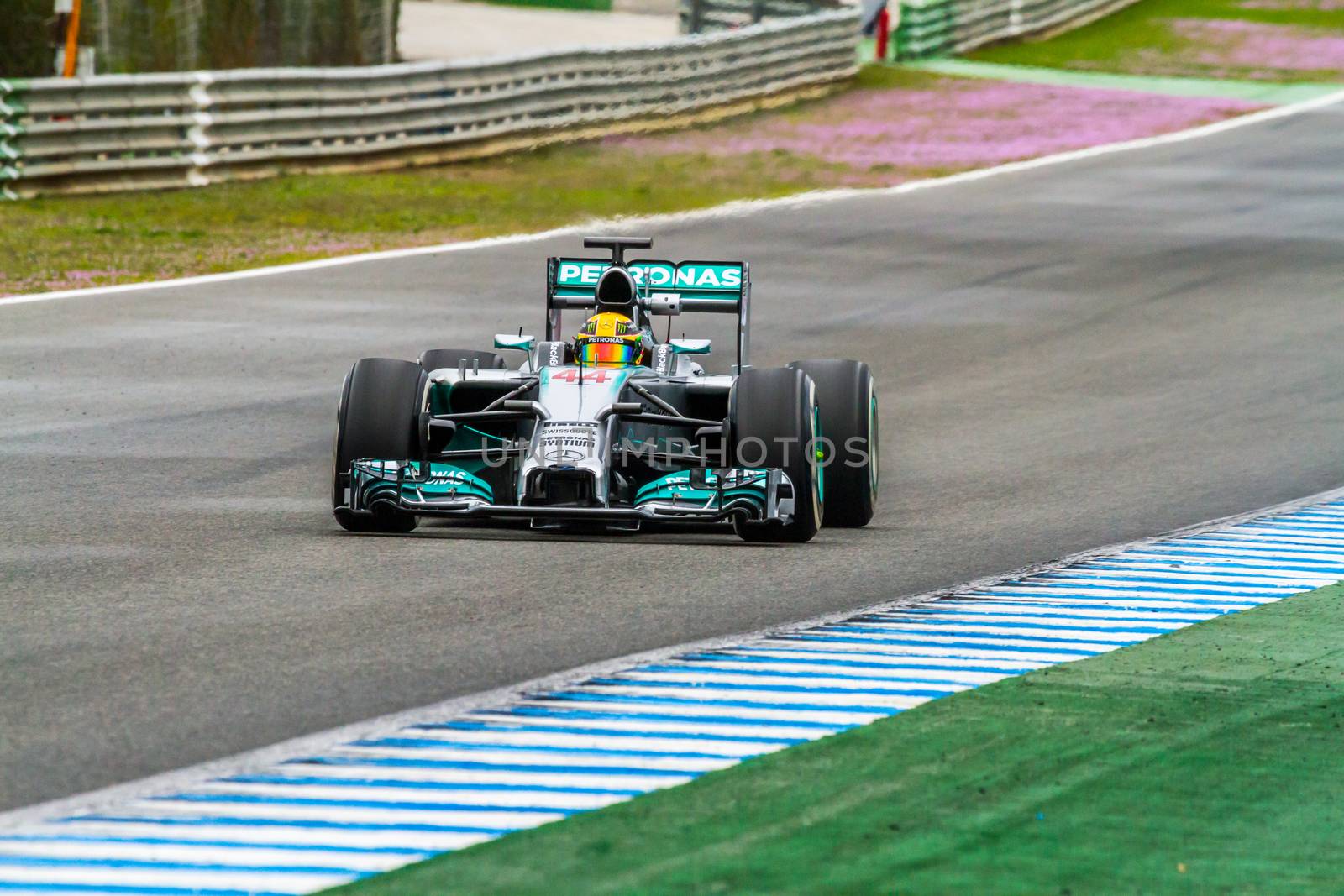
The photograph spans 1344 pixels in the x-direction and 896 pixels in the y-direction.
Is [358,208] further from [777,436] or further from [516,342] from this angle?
[777,436]

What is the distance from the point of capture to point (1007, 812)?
5.34 metres

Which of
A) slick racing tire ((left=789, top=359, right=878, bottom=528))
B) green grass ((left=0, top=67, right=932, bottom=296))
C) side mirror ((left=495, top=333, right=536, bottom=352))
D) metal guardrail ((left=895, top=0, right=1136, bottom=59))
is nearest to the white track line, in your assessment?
green grass ((left=0, top=67, right=932, bottom=296))

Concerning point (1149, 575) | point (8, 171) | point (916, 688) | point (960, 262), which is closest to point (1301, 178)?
point (960, 262)

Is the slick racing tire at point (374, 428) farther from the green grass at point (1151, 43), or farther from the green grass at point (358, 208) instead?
the green grass at point (1151, 43)

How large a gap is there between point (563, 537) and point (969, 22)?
29.6 meters

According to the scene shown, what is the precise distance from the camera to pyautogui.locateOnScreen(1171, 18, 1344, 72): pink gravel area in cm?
3678

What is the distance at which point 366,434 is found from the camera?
9211mm

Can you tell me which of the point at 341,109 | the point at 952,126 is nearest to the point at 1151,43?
the point at 952,126

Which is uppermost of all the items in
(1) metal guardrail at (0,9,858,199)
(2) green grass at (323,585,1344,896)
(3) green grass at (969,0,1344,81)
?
(3) green grass at (969,0,1344,81)

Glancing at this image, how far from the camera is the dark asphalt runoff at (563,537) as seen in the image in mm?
6719

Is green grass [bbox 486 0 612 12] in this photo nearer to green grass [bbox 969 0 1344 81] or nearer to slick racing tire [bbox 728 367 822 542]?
green grass [bbox 969 0 1344 81]

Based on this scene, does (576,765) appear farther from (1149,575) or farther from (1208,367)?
(1208,367)

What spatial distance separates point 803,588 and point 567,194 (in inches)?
582

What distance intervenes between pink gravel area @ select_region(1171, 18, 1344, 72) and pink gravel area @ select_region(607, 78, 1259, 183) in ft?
16.3
